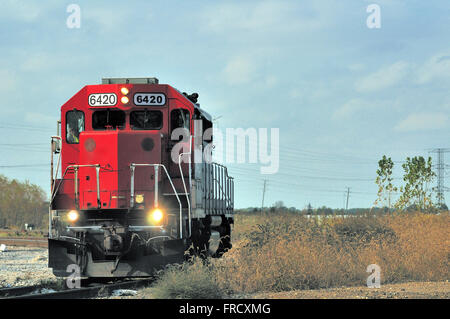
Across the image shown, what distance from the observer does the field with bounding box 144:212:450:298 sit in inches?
426

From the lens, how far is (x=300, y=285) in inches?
448

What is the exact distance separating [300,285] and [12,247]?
2195cm

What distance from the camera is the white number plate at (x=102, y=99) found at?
12914 mm

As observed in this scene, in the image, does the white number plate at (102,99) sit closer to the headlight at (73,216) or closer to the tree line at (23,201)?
the headlight at (73,216)

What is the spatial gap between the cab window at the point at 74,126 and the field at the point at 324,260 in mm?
3734

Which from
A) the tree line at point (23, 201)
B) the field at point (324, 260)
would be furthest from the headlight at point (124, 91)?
the tree line at point (23, 201)

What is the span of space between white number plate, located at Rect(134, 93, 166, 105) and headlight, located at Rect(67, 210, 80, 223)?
277cm

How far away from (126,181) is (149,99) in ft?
6.49

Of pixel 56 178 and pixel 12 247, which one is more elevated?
pixel 56 178

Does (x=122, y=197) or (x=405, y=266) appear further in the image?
(x=405, y=266)
